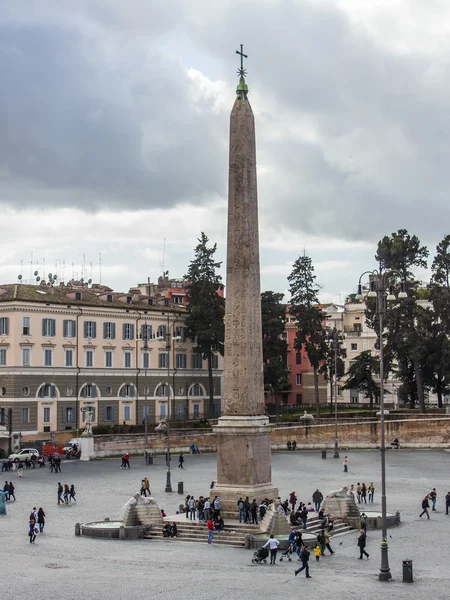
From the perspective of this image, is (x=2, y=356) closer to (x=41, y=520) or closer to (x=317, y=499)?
(x=41, y=520)

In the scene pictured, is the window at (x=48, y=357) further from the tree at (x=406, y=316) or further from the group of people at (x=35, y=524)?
the group of people at (x=35, y=524)

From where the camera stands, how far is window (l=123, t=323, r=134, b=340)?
236ft

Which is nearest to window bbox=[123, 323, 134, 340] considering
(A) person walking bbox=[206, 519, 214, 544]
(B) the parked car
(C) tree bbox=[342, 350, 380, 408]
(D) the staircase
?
(B) the parked car

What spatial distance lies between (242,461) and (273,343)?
42.4 m

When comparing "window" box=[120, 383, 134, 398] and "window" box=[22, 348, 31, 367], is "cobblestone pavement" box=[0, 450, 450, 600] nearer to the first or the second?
"window" box=[22, 348, 31, 367]

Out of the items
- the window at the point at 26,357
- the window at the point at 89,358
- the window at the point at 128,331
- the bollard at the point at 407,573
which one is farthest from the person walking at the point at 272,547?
Result: the window at the point at 128,331

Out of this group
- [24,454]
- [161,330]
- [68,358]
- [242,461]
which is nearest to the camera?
[242,461]

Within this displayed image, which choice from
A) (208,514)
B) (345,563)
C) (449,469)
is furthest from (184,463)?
(345,563)

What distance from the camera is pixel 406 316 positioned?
64.4 meters

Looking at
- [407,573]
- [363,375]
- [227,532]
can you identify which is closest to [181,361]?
[363,375]

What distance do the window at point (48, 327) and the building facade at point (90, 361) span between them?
0.22 ft

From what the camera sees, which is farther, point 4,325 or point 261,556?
point 4,325

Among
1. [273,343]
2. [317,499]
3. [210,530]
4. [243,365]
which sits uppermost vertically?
[273,343]

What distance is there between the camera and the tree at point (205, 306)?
73250 millimetres
